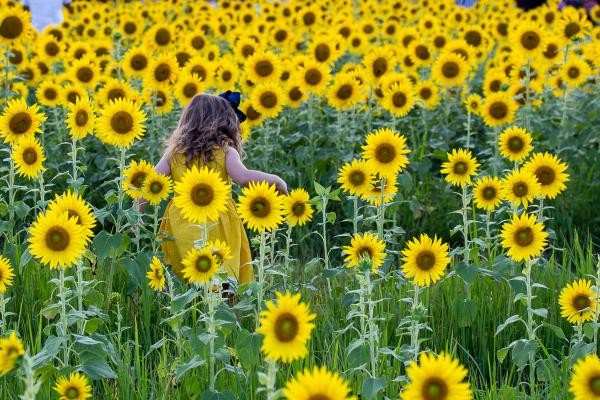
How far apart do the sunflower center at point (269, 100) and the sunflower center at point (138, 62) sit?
42.3 inches

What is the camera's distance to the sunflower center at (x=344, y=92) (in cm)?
656

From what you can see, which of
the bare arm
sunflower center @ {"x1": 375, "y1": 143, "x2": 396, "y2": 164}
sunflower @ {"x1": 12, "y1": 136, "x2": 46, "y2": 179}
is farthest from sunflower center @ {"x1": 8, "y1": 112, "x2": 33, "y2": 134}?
sunflower center @ {"x1": 375, "y1": 143, "x2": 396, "y2": 164}

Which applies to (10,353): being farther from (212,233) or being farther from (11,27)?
(11,27)

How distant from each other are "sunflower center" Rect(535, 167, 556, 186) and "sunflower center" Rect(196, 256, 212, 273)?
1.82 meters

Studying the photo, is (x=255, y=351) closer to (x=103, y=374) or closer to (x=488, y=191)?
(x=103, y=374)

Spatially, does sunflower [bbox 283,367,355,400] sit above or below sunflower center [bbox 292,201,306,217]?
below

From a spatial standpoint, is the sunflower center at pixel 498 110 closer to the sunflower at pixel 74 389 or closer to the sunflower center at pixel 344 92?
the sunflower center at pixel 344 92

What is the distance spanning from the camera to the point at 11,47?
7566mm

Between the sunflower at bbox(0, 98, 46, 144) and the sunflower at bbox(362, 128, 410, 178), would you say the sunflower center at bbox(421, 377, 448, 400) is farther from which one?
the sunflower at bbox(0, 98, 46, 144)

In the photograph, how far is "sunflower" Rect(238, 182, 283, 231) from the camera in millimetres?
3764

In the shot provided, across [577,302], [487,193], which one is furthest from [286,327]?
[487,193]

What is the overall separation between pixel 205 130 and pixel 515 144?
1577 millimetres

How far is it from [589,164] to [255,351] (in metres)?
4.54

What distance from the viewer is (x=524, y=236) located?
3900 mm
